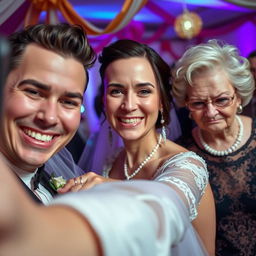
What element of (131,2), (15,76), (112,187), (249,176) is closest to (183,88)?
(249,176)

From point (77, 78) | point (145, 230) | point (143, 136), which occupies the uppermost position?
point (77, 78)

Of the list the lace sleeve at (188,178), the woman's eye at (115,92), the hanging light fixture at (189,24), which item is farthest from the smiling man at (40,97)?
the hanging light fixture at (189,24)

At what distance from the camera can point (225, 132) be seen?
2197 mm

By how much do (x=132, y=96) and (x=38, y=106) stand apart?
0.67 meters

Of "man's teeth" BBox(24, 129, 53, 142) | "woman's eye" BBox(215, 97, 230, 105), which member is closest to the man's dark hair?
"man's teeth" BBox(24, 129, 53, 142)

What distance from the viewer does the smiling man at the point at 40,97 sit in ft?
3.81

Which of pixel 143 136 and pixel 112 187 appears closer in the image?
pixel 112 187

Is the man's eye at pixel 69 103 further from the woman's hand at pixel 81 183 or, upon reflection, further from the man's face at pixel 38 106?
the woman's hand at pixel 81 183

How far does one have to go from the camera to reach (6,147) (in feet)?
3.93

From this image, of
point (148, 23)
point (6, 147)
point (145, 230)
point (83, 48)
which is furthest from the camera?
point (148, 23)

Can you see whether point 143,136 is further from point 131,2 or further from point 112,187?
point 131,2

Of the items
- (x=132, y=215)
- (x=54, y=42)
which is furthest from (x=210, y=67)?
(x=132, y=215)

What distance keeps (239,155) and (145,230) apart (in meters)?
1.74

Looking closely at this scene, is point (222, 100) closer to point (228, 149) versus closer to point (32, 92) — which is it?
point (228, 149)
